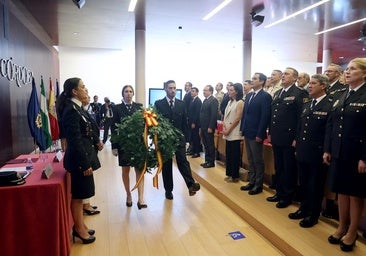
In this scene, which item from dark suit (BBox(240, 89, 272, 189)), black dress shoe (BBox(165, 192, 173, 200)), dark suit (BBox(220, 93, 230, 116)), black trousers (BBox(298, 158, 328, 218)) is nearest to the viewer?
black trousers (BBox(298, 158, 328, 218))

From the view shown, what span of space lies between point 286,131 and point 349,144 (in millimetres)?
958

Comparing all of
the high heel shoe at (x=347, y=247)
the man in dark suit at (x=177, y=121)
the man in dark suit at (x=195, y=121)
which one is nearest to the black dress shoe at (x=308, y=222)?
the high heel shoe at (x=347, y=247)

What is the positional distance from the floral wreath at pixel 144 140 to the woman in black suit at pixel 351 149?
5.61ft

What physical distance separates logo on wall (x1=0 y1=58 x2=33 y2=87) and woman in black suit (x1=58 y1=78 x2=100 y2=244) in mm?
1838

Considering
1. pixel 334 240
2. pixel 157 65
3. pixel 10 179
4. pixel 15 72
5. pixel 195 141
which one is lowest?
pixel 334 240

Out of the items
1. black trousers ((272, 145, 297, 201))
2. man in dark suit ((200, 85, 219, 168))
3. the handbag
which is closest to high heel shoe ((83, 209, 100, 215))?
the handbag

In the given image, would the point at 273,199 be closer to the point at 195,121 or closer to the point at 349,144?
the point at 349,144

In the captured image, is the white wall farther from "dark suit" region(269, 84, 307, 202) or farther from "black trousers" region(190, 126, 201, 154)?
"dark suit" region(269, 84, 307, 202)

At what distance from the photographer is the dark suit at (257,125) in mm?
3789

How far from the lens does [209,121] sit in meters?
5.66

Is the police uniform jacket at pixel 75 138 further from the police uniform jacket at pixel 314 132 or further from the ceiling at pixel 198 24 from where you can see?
the ceiling at pixel 198 24

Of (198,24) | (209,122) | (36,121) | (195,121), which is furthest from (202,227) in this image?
(198,24)

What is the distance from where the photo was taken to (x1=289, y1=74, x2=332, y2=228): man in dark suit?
9.30 ft

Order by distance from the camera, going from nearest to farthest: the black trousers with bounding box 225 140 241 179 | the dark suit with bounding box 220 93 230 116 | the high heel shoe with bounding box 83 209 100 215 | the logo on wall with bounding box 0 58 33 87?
1. the high heel shoe with bounding box 83 209 100 215
2. the logo on wall with bounding box 0 58 33 87
3. the black trousers with bounding box 225 140 241 179
4. the dark suit with bounding box 220 93 230 116
